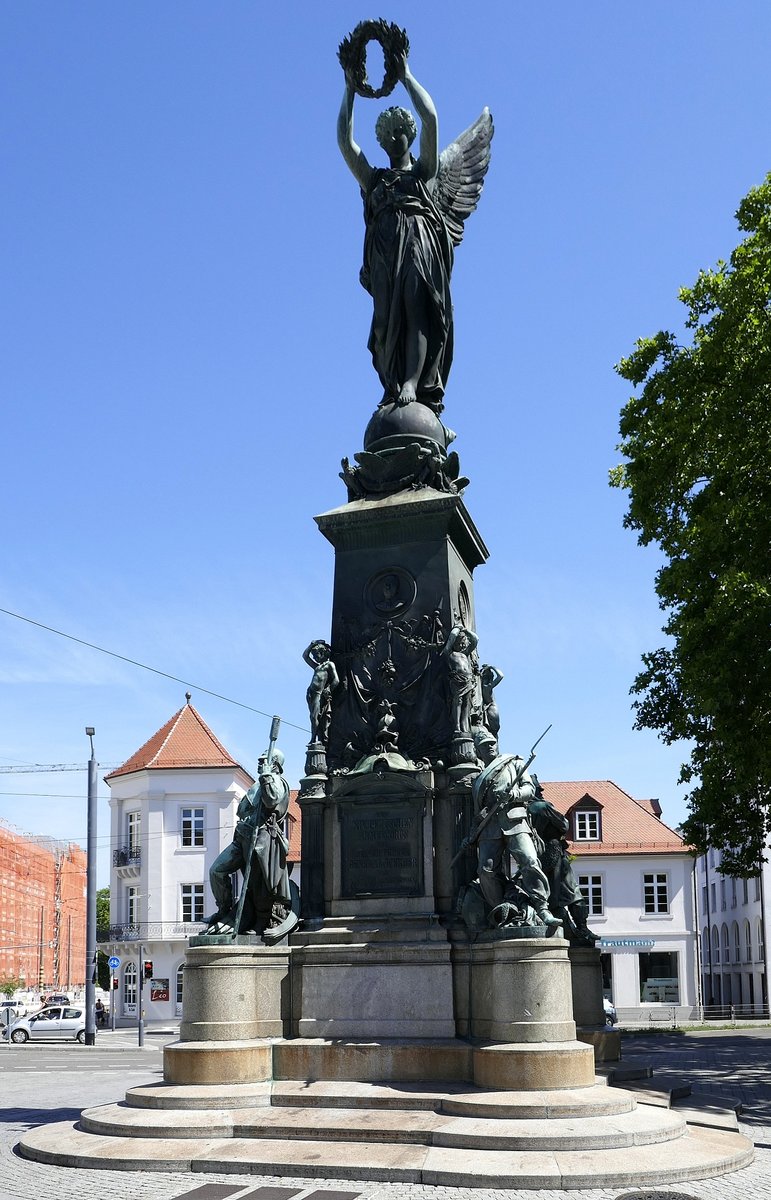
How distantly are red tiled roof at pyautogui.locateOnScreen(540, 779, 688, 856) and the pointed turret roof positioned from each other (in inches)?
541

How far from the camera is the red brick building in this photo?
107688mm

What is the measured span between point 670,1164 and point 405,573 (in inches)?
251

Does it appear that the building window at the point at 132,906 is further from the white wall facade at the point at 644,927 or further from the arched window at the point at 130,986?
the white wall facade at the point at 644,927

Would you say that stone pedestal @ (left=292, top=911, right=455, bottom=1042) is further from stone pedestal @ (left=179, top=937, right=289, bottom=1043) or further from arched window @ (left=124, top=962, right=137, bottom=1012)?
arched window @ (left=124, top=962, right=137, bottom=1012)

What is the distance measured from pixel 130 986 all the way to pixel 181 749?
32.4 feet

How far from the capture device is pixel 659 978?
153 ft

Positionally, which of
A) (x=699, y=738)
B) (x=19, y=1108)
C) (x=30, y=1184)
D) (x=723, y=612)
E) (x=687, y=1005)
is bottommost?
(x=687, y=1005)

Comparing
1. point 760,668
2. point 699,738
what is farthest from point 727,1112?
point 699,738

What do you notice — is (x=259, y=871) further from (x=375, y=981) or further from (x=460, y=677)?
(x=460, y=677)

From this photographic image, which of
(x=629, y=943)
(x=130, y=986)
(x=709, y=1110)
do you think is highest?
(x=709, y=1110)

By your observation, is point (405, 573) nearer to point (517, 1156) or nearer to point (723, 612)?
point (517, 1156)

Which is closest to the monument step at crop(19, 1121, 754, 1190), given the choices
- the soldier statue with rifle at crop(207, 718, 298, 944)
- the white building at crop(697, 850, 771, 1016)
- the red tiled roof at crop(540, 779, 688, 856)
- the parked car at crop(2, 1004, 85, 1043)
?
the soldier statue with rifle at crop(207, 718, 298, 944)

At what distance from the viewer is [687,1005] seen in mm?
46156

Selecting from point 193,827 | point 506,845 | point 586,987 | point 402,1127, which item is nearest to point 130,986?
point 193,827
